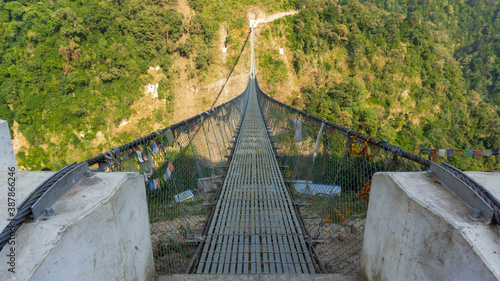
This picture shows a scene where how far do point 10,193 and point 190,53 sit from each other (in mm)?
21176

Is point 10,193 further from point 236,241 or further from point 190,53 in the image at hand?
point 190,53

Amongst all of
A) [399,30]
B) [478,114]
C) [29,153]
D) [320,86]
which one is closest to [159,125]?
[29,153]

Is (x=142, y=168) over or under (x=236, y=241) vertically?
over

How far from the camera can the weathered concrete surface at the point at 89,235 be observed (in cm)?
61

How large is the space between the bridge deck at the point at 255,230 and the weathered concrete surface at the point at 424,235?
0.75 metres

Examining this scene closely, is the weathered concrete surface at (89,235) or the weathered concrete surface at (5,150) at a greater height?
the weathered concrete surface at (5,150)

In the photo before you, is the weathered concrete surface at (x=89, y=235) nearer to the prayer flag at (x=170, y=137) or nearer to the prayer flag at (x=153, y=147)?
the prayer flag at (x=153, y=147)

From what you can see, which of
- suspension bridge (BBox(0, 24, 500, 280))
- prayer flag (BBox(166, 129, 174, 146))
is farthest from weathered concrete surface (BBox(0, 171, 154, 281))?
prayer flag (BBox(166, 129, 174, 146))

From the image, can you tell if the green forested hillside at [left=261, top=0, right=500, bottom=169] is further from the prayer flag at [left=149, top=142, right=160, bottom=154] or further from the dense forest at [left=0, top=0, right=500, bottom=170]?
the prayer flag at [left=149, top=142, right=160, bottom=154]

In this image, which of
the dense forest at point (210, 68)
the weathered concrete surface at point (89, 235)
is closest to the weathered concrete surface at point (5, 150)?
the weathered concrete surface at point (89, 235)

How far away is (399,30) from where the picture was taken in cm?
2517

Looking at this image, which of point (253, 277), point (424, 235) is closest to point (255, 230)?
point (253, 277)

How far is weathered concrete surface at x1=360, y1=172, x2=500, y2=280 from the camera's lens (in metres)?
0.63

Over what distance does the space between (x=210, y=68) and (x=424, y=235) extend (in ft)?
68.7
